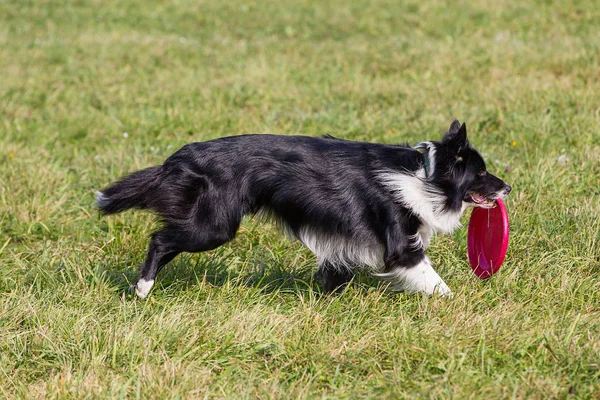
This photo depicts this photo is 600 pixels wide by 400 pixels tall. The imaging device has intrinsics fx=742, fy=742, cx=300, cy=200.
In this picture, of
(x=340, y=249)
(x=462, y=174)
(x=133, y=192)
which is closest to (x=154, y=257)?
(x=133, y=192)

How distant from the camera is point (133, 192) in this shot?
12.5ft

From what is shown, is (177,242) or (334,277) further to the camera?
(334,277)

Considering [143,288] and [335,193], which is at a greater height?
[335,193]

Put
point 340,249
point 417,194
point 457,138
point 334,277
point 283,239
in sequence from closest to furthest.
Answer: point 457,138, point 417,194, point 340,249, point 334,277, point 283,239

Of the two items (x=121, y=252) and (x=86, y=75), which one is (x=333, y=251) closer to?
(x=121, y=252)

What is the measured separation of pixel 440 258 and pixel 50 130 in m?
4.17

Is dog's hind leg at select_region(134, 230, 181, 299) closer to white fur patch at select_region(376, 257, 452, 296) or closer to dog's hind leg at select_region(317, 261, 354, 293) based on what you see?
dog's hind leg at select_region(317, 261, 354, 293)

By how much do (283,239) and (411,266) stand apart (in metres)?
1.10

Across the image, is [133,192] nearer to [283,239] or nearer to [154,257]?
[154,257]

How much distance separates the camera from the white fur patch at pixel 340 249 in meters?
3.74

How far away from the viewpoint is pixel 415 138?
20.4 feet

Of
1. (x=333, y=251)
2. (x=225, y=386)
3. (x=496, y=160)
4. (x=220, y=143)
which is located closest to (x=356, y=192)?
(x=333, y=251)

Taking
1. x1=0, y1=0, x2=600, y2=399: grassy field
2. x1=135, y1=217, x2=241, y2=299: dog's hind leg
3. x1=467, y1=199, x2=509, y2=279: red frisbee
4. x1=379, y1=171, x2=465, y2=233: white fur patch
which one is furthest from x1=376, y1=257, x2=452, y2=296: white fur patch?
x1=135, y1=217, x2=241, y2=299: dog's hind leg

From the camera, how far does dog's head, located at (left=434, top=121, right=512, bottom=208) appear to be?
141 inches
